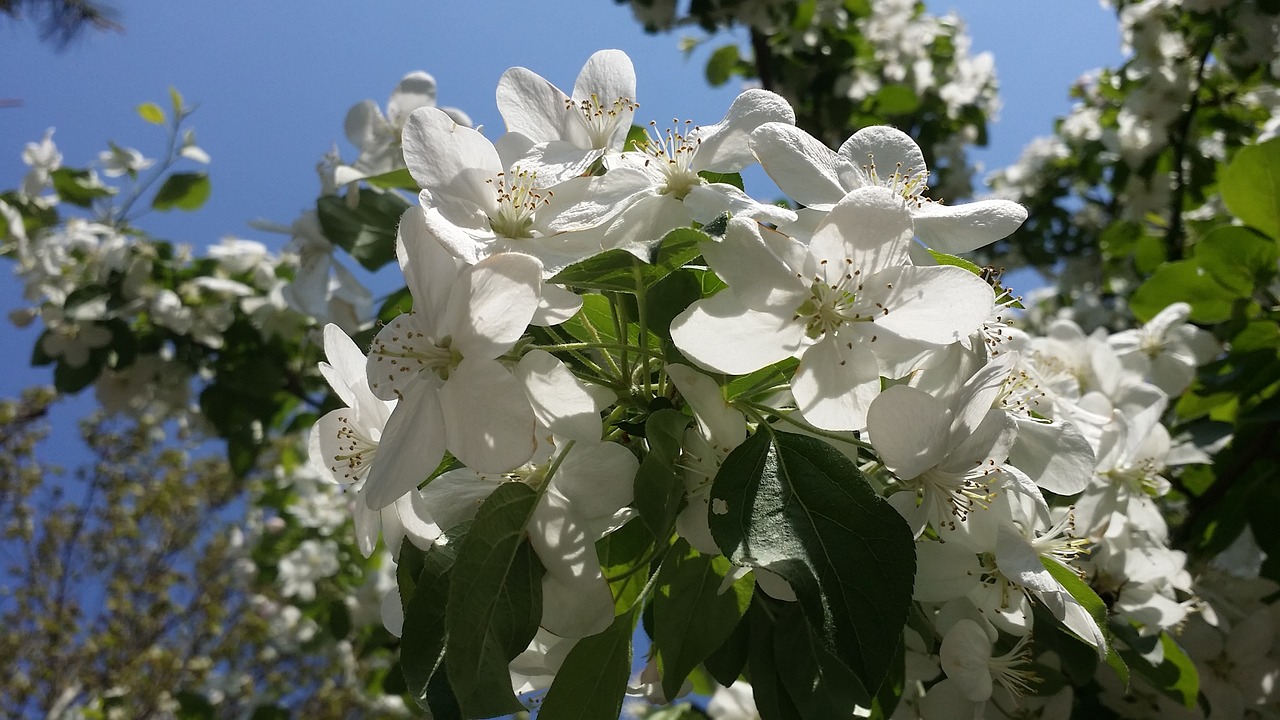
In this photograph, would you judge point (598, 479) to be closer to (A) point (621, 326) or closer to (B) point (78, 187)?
(A) point (621, 326)

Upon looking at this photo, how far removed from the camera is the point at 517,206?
2.71ft

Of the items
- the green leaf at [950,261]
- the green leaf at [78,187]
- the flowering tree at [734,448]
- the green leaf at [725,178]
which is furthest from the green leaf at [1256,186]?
the green leaf at [78,187]

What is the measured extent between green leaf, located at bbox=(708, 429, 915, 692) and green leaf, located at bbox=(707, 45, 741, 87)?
386 cm

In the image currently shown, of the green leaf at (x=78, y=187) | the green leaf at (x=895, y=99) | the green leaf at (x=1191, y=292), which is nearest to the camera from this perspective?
the green leaf at (x=1191, y=292)

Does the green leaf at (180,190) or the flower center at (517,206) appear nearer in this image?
the flower center at (517,206)

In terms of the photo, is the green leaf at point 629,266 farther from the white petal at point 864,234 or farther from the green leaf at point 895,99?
the green leaf at point 895,99

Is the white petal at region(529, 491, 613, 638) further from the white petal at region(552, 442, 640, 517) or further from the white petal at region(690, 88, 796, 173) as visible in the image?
the white petal at region(690, 88, 796, 173)

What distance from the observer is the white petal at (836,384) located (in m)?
0.75

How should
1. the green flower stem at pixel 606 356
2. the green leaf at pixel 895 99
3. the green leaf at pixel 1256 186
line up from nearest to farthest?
the green flower stem at pixel 606 356 → the green leaf at pixel 1256 186 → the green leaf at pixel 895 99

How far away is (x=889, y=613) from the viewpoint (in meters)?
0.68

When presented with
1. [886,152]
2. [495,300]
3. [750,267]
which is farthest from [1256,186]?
[495,300]

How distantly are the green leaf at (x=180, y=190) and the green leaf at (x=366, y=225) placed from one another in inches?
60.6

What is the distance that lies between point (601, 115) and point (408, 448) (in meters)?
0.46

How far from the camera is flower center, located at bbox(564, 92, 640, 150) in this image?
97cm
